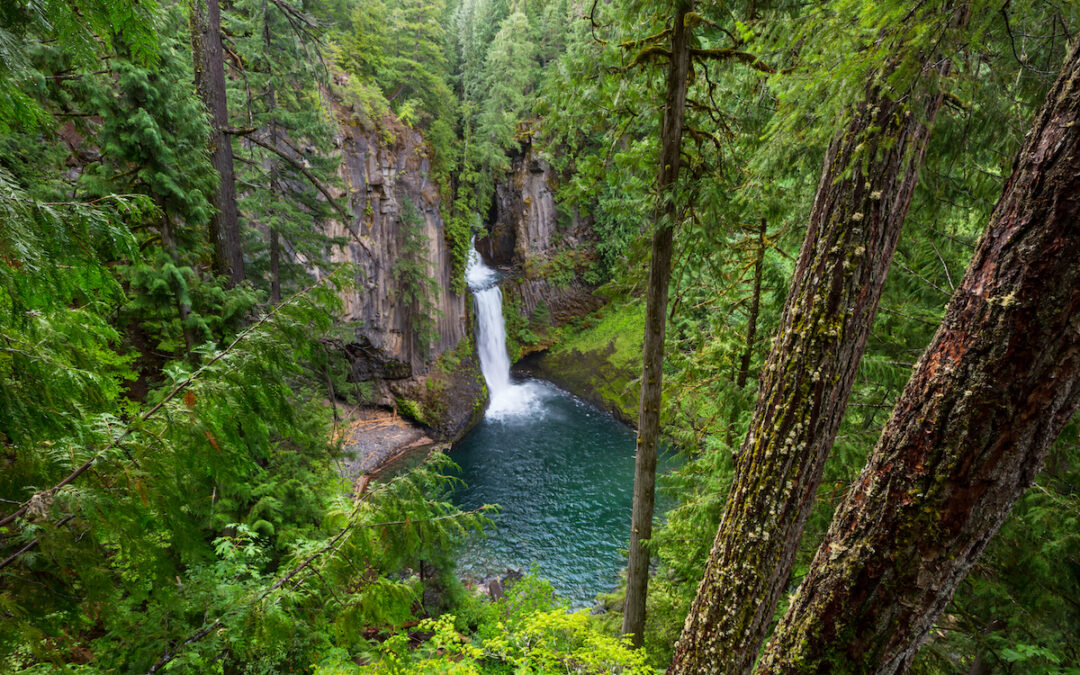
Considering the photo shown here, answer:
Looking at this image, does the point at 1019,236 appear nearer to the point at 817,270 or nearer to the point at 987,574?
the point at 817,270

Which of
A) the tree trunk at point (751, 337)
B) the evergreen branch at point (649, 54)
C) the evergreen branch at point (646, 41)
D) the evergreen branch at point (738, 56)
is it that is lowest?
the tree trunk at point (751, 337)

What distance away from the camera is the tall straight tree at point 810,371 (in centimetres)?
257

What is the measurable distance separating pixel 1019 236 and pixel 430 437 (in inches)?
624

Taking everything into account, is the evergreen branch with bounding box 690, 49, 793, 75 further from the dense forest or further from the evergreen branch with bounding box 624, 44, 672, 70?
the evergreen branch with bounding box 624, 44, 672, 70

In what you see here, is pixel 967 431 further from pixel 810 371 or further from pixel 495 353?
pixel 495 353

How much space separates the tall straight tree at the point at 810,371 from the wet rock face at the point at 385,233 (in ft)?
43.8

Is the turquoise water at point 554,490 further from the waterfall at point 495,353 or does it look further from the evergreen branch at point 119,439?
the evergreen branch at point 119,439

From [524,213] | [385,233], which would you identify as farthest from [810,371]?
[524,213]

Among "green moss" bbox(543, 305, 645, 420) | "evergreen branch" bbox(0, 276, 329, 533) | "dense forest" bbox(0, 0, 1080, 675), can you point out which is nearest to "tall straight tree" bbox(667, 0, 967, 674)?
"dense forest" bbox(0, 0, 1080, 675)

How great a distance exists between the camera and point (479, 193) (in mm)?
21969

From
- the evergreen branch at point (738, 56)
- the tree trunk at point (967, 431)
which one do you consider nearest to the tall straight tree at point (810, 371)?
the tree trunk at point (967, 431)

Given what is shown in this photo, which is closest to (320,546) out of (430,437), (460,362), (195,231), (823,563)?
(823,563)

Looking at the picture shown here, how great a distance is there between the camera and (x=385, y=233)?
16.0 m

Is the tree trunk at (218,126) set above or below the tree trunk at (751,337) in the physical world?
above
